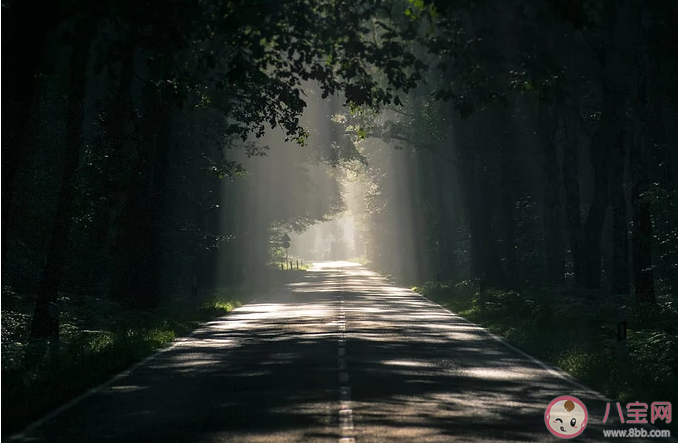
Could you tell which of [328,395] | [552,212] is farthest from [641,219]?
[328,395]

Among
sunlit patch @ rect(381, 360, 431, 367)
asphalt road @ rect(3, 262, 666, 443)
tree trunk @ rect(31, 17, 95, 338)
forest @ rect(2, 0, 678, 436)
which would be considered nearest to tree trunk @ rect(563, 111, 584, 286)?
forest @ rect(2, 0, 678, 436)

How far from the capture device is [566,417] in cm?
1164

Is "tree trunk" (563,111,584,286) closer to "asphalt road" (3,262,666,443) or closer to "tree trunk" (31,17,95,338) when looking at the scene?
"asphalt road" (3,262,666,443)

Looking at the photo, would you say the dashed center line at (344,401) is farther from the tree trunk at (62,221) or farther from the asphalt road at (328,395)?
the tree trunk at (62,221)

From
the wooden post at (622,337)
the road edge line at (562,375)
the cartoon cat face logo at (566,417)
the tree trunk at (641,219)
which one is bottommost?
the cartoon cat face logo at (566,417)

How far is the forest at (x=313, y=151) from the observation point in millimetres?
15992

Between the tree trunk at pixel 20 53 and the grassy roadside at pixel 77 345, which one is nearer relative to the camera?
the grassy roadside at pixel 77 345

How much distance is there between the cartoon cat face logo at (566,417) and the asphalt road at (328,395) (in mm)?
114

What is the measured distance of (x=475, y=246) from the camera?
44.0 m

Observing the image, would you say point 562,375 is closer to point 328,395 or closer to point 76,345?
point 328,395

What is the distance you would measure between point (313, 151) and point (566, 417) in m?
50.4

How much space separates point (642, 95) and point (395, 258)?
7228 cm

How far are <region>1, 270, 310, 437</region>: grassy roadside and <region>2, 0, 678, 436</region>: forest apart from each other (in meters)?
0.08

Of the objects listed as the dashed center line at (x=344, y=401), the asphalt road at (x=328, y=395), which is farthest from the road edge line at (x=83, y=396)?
the dashed center line at (x=344, y=401)
